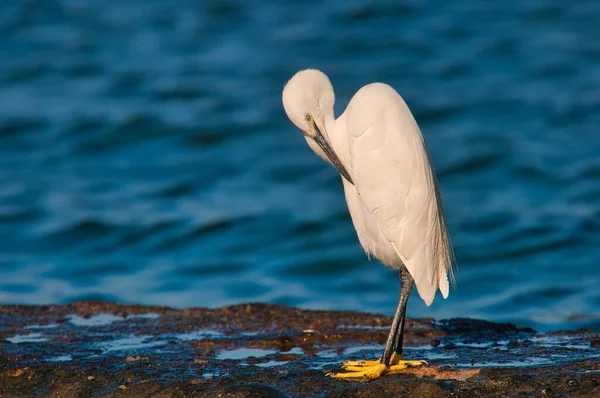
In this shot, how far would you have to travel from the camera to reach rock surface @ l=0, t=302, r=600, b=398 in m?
4.71

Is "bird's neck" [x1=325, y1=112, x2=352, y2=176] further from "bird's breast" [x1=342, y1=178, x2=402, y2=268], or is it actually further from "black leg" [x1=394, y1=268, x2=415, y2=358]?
"black leg" [x1=394, y1=268, x2=415, y2=358]

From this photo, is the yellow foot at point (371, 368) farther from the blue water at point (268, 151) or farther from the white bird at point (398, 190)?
the blue water at point (268, 151)

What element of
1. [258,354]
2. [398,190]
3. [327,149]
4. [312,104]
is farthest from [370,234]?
[258,354]

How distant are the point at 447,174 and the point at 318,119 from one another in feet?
23.2

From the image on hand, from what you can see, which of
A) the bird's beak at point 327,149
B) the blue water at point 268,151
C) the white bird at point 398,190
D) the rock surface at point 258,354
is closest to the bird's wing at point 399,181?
the white bird at point 398,190

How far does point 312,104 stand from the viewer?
18.7 ft

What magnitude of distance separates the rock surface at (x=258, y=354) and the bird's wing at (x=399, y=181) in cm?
58

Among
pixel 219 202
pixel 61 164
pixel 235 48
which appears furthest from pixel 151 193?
pixel 235 48

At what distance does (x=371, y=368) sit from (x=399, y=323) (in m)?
0.35

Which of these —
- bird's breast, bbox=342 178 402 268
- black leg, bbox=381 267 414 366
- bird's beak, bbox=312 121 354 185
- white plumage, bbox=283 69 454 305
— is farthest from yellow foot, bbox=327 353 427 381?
bird's beak, bbox=312 121 354 185

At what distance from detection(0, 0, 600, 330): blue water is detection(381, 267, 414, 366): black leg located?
109 inches

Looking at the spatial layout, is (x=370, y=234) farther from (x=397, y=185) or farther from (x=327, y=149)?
(x=327, y=149)

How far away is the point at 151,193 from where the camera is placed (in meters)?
12.2

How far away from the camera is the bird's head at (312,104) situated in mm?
5660
